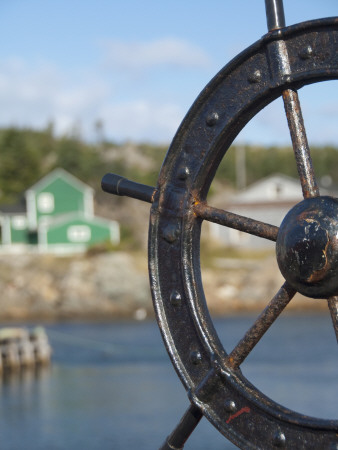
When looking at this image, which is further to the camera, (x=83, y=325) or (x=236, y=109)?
(x=83, y=325)

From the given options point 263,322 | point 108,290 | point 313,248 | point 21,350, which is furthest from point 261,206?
point 313,248

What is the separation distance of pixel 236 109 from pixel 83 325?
3754cm

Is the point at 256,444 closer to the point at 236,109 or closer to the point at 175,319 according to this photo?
the point at 175,319

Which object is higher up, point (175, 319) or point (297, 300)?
point (175, 319)

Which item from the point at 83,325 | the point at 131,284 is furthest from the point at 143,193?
the point at 131,284

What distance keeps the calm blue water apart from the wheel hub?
50.3 feet

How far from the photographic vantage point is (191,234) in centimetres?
233

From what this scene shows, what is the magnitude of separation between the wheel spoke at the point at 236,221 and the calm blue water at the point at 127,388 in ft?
49.7

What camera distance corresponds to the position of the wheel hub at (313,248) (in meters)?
2.02

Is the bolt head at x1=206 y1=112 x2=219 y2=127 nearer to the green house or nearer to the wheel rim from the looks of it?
the wheel rim

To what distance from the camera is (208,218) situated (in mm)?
2324

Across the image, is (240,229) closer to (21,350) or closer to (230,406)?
(230,406)

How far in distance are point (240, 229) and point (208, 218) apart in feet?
0.32

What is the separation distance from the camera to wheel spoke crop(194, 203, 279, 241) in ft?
7.28
